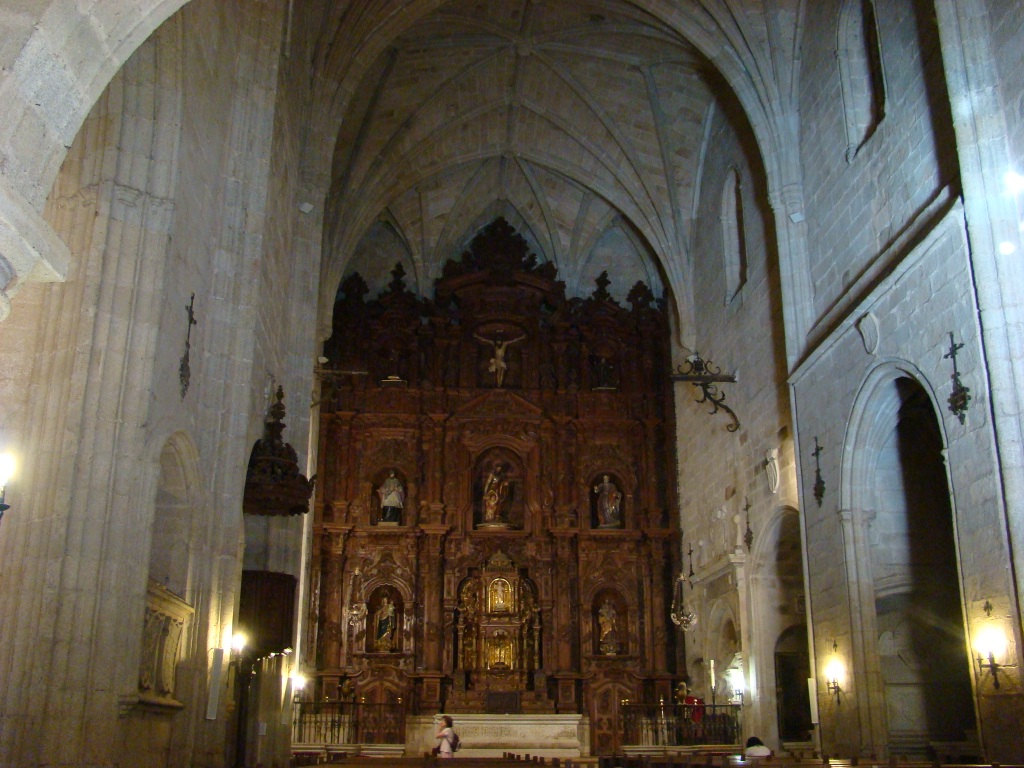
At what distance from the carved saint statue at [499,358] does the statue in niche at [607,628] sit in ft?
18.6

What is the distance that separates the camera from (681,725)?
18.7 m

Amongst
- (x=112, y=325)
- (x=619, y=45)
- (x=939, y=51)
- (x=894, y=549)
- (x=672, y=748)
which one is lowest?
(x=672, y=748)

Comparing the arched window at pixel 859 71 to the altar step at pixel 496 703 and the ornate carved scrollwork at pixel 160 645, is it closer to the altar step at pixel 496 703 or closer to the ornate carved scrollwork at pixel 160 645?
the ornate carved scrollwork at pixel 160 645

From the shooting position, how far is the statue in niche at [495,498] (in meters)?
23.3

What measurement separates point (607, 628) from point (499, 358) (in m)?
6.59

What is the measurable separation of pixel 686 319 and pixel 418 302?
20.8 feet

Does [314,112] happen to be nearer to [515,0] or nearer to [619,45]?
[515,0]

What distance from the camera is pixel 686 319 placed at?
23.0 meters

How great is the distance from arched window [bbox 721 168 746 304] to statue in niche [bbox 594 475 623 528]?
5.46 m

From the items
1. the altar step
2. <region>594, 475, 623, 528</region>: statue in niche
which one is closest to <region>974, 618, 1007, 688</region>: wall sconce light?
the altar step

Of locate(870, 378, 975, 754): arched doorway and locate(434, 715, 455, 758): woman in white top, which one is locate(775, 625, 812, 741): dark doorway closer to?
locate(870, 378, 975, 754): arched doorway

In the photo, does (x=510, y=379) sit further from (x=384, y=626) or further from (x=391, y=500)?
→ (x=384, y=626)

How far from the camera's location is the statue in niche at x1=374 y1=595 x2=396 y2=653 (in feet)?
72.6

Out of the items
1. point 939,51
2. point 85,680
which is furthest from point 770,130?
point 85,680
